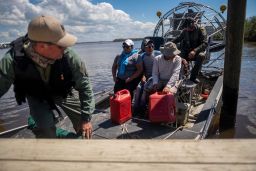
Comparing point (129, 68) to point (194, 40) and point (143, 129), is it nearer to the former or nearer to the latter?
point (143, 129)

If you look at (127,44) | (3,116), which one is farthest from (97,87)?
(127,44)

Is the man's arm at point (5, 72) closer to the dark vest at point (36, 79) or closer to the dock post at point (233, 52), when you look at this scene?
the dark vest at point (36, 79)

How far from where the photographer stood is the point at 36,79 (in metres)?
2.51

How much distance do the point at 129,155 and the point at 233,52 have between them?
4801 mm

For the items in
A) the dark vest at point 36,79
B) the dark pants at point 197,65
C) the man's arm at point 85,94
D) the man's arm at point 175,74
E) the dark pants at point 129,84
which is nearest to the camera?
the dark vest at point 36,79

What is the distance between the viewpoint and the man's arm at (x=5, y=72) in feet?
7.32

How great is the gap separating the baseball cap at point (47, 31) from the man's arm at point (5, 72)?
29cm

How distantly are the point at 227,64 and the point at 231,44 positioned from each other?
0.44m

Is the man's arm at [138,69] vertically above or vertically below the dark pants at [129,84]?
above

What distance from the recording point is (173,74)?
507 centimetres

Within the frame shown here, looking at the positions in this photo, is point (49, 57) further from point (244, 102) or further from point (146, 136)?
point (244, 102)

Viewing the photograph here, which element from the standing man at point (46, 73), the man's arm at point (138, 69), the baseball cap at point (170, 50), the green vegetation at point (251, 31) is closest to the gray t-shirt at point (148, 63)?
the man's arm at point (138, 69)

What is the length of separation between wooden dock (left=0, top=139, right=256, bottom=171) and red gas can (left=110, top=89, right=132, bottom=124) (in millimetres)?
3150

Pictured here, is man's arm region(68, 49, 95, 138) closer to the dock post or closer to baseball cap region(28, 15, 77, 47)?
baseball cap region(28, 15, 77, 47)
